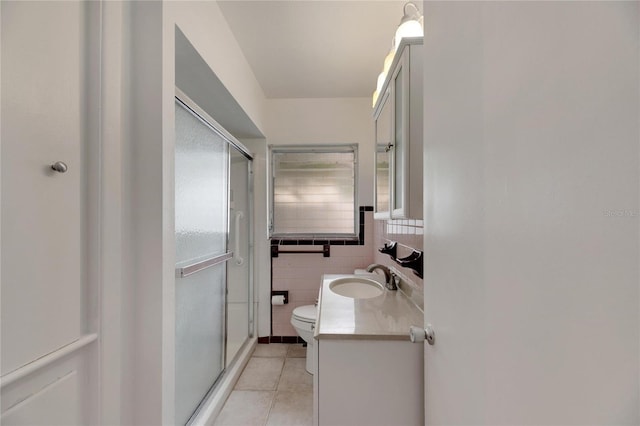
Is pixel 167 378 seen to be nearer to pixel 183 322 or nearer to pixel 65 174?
pixel 183 322

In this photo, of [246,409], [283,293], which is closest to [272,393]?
[246,409]

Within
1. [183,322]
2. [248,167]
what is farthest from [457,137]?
[248,167]

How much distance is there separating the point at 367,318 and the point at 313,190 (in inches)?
68.5

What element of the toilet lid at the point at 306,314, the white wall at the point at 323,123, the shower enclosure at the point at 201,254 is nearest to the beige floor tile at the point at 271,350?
the shower enclosure at the point at 201,254

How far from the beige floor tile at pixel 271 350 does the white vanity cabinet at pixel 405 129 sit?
1778 millimetres

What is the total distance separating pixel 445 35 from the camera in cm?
68

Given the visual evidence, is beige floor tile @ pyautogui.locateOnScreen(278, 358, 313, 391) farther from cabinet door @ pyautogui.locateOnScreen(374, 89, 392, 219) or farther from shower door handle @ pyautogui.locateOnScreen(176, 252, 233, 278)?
cabinet door @ pyautogui.locateOnScreen(374, 89, 392, 219)

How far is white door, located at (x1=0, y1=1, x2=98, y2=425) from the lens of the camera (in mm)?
621

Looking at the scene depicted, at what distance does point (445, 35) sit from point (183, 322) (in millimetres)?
1548

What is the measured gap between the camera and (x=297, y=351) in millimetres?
2484

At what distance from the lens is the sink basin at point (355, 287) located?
6.21 ft

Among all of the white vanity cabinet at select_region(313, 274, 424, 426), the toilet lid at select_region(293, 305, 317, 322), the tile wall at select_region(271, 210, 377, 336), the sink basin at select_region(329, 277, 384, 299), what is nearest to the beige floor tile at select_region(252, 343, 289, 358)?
the tile wall at select_region(271, 210, 377, 336)

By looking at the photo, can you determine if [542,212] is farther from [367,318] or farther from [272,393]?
[272,393]

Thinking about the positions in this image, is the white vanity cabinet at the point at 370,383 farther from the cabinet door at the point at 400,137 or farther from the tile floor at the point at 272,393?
the tile floor at the point at 272,393
